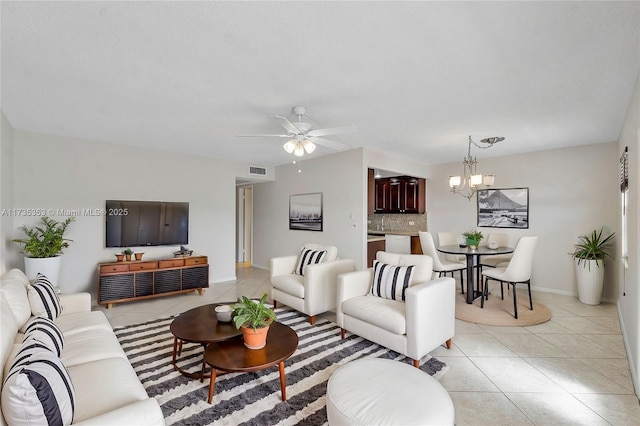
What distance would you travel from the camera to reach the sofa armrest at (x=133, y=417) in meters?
1.14

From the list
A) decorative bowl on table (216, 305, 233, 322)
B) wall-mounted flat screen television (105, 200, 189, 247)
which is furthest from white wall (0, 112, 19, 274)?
decorative bowl on table (216, 305, 233, 322)

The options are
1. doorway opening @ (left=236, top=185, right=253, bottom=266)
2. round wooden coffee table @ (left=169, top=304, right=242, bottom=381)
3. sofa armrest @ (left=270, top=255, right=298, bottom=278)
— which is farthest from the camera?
doorway opening @ (left=236, top=185, right=253, bottom=266)

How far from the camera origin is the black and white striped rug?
6.36ft

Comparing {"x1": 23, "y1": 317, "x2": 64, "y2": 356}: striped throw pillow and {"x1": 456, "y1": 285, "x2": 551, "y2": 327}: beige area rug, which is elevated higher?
{"x1": 23, "y1": 317, "x2": 64, "y2": 356}: striped throw pillow

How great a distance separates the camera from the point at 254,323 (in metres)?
2.10

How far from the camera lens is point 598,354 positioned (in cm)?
279

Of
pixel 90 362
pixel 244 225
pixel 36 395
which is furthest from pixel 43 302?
pixel 244 225

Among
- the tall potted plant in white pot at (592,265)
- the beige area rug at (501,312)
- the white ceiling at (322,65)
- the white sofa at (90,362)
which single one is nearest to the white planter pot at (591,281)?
the tall potted plant in white pot at (592,265)

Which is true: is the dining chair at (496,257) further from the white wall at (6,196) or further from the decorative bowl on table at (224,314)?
the white wall at (6,196)

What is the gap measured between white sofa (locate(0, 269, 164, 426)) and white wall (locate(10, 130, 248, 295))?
6.09ft

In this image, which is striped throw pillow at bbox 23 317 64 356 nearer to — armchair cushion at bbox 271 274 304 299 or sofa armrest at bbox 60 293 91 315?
sofa armrest at bbox 60 293 91 315

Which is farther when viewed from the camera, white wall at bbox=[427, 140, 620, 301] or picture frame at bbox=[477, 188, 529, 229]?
picture frame at bbox=[477, 188, 529, 229]

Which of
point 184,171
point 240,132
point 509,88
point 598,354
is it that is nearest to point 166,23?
point 240,132

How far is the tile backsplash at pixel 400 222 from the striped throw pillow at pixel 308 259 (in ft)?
11.1
